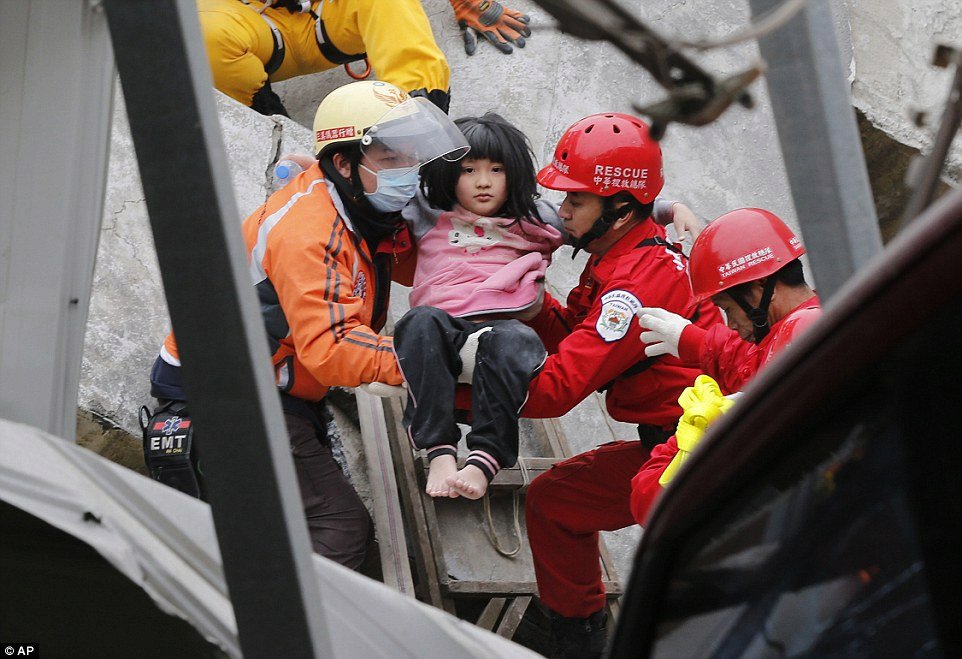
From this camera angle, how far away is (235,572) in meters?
1.61

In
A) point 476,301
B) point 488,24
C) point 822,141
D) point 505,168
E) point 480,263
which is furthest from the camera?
point 488,24

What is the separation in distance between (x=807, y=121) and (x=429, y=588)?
115 inches

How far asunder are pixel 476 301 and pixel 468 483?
0.65m

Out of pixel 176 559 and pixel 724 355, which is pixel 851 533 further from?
pixel 724 355

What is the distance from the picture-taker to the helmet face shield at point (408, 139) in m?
4.18

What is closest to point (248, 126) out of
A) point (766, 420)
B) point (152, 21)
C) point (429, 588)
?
point (429, 588)

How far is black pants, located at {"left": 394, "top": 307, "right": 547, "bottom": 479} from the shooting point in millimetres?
3861

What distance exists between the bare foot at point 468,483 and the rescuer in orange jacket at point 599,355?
1.14ft

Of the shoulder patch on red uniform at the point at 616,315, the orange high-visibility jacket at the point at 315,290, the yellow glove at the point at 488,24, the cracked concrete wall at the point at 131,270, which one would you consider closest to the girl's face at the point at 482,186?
the orange high-visibility jacket at the point at 315,290

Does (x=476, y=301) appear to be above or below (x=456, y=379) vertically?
above

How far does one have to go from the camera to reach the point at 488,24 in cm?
720

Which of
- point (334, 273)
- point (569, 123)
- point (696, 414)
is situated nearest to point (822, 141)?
point (696, 414)

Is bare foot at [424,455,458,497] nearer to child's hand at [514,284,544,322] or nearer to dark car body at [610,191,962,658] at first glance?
child's hand at [514,284,544,322]

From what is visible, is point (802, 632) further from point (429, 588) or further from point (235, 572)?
point (429, 588)
